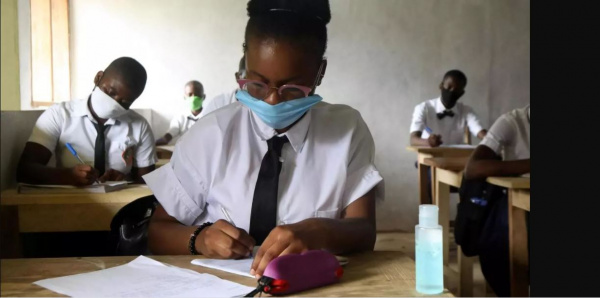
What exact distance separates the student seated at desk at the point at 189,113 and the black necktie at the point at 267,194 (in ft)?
0.57

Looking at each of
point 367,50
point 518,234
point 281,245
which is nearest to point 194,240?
point 281,245

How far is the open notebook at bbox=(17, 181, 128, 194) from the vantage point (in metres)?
1.17

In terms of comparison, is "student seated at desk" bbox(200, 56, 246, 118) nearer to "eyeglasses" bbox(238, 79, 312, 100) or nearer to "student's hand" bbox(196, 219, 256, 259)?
"eyeglasses" bbox(238, 79, 312, 100)

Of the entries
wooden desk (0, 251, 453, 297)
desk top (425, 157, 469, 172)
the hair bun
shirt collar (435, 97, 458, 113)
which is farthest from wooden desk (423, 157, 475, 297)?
the hair bun

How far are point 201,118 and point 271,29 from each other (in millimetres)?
232

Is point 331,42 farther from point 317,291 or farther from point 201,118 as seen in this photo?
point 317,291

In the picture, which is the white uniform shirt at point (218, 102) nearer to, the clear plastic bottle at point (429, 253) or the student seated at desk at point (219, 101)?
the student seated at desk at point (219, 101)

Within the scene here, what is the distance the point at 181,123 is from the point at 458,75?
622mm

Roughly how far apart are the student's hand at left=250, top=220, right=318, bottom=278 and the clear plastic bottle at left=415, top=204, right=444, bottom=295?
18 centimetres

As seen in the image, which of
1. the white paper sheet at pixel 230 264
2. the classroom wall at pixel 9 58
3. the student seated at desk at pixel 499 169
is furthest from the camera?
the student seated at desk at pixel 499 169

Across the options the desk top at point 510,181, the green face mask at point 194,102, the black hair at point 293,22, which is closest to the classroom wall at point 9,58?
the green face mask at point 194,102

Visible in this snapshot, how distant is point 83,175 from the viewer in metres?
1.21

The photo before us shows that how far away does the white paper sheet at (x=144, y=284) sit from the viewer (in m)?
0.82

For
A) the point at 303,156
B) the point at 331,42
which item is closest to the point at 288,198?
the point at 303,156
